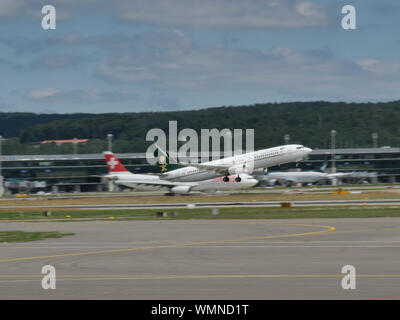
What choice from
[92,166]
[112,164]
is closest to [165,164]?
[112,164]

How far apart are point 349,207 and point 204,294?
42767mm

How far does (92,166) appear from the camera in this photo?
497ft

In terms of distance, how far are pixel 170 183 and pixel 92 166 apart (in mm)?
58010

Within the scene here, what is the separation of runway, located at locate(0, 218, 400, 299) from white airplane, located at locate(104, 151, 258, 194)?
47600 mm

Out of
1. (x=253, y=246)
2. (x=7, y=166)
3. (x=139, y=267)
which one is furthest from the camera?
(x=7, y=166)

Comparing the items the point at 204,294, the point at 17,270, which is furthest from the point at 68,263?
the point at 204,294

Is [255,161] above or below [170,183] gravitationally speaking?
above

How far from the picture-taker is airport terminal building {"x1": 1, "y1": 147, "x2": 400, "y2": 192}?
149 meters

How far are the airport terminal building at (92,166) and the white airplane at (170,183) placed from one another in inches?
1516

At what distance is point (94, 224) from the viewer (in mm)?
49594

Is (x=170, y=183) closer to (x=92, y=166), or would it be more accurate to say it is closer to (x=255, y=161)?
(x=255, y=161)

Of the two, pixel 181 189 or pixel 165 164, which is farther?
pixel 165 164

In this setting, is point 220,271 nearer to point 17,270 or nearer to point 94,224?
point 17,270

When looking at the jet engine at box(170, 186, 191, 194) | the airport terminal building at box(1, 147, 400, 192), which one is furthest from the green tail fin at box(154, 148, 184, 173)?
the airport terminal building at box(1, 147, 400, 192)
